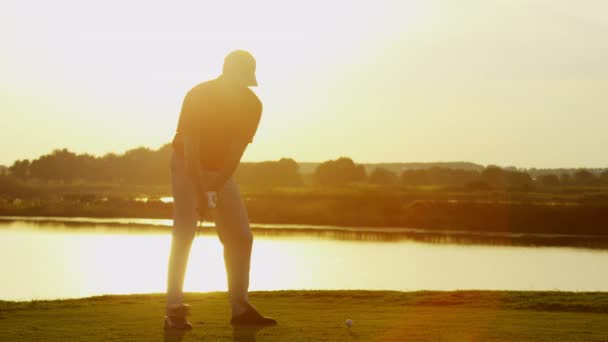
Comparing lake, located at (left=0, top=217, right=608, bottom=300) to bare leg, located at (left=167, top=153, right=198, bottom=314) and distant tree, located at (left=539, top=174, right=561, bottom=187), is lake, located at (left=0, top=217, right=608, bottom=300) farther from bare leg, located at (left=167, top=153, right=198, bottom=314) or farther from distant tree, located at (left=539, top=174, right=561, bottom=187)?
distant tree, located at (left=539, top=174, right=561, bottom=187)

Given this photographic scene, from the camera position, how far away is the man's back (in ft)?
25.9

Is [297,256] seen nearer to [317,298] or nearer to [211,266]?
[211,266]

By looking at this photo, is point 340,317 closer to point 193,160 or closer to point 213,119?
point 193,160

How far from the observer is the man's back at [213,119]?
7891 mm

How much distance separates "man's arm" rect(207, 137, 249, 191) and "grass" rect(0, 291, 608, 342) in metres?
1.11

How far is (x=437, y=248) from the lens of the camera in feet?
132

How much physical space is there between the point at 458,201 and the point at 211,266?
3101 cm

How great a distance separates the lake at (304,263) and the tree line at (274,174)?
3536 cm

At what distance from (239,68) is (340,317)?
7.65ft

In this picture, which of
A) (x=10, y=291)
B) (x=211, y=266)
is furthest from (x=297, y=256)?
(x=10, y=291)

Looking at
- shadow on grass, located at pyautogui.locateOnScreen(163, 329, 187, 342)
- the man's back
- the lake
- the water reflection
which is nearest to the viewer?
shadow on grass, located at pyautogui.locateOnScreen(163, 329, 187, 342)

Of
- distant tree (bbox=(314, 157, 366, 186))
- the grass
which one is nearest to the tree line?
distant tree (bbox=(314, 157, 366, 186))

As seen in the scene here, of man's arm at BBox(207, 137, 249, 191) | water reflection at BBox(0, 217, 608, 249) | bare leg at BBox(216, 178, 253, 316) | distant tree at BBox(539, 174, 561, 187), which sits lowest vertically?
water reflection at BBox(0, 217, 608, 249)

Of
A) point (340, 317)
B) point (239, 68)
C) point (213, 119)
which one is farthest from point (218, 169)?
point (340, 317)
